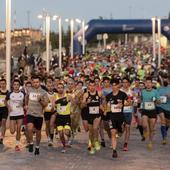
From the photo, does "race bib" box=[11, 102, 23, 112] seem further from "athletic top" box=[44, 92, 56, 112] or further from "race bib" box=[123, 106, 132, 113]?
"race bib" box=[123, 106, 132, 113]

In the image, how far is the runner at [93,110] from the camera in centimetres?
1459

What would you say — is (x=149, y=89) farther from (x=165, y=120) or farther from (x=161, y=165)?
(x=161, y=165)

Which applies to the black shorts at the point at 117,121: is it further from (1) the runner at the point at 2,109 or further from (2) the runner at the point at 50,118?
(1) the runner at the point at 2,109

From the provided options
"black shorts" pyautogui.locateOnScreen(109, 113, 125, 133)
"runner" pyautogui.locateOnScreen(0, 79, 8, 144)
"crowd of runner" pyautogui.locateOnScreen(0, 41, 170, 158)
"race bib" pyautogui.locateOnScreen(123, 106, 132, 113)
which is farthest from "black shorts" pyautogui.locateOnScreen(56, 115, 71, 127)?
"runner" pyautogui.locateOnScreen(0, 79, 8, 144)

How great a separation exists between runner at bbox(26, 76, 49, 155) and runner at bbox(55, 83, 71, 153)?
16.2 inches

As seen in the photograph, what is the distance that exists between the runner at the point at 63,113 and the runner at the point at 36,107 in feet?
1.35

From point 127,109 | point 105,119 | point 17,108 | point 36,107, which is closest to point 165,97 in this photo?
point 127,109

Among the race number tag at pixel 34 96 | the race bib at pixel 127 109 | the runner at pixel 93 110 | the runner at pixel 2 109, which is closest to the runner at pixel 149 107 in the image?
the race bib at pixel 127 109

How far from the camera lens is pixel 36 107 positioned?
14359mm

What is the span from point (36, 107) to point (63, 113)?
641mm

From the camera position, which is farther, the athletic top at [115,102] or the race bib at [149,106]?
the race bib at [149,106]

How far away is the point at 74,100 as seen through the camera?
1526cm

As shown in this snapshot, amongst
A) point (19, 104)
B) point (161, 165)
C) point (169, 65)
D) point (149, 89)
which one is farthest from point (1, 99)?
point (169, 65)

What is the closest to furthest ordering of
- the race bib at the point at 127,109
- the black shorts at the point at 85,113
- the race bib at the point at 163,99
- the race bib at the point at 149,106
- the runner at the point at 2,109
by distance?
the black shorts at the point at 85,113 → the race bib at the point at 127,109 → the race bib at the point at 149,106 → the runner at the point at 2,109 → the race bib at the point at 163,99
